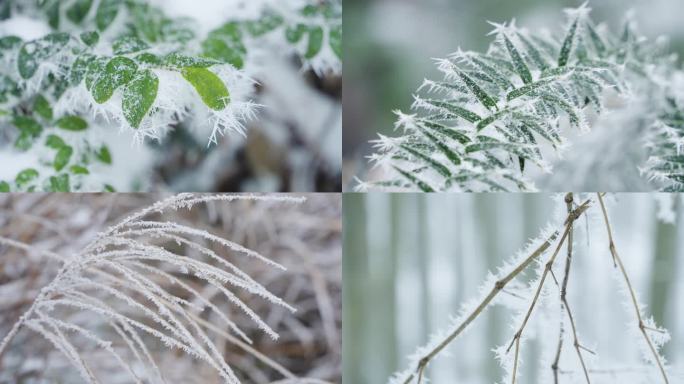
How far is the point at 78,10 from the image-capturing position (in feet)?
3.66

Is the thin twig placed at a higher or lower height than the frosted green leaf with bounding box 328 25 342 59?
lower

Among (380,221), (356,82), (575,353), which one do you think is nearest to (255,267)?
(380,221)

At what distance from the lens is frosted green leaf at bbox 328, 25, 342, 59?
1.10 meters

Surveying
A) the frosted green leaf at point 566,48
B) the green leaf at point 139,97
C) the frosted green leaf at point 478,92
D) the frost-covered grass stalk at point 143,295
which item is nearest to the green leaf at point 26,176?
the frost-covered grass stalk at point 143,295

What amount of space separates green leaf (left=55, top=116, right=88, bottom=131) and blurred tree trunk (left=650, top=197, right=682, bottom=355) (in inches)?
37.9

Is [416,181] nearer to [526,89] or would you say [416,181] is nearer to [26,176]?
[526,89]

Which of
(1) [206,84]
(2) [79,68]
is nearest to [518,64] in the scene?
(1) [206,84]

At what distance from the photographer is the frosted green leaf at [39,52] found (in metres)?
1.07

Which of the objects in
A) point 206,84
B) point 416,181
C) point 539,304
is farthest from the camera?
point 539,304

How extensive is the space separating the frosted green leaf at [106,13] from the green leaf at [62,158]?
21 cm

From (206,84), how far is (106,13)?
15.5 inches

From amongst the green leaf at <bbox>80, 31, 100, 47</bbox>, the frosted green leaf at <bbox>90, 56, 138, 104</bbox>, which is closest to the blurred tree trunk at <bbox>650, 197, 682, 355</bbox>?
the frosted green leaf at <bbox>90, 56, 138, 104</bbox>

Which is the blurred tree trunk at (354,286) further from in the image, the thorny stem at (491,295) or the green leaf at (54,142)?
the green leaf at (54,142)

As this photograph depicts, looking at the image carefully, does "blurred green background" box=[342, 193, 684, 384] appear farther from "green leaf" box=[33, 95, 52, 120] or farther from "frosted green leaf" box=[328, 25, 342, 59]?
"green leaf" box=[33, 95, 52, 120]
